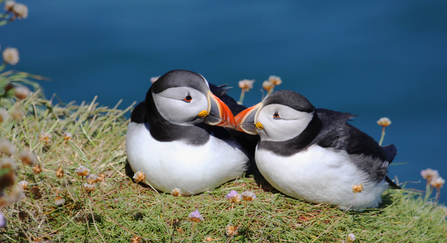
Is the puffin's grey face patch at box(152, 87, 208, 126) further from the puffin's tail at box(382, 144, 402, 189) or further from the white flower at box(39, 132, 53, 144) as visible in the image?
the puffin's tail at box(382, 144, 402, 189)

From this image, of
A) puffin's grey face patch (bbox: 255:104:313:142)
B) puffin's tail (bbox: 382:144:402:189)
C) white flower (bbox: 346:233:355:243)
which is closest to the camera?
white flower (bbox: 346:233:355:243)

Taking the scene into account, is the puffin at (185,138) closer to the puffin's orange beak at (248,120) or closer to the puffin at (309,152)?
the puffin's orange beak at (248,120)

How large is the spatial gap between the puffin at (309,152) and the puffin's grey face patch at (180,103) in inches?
9.9

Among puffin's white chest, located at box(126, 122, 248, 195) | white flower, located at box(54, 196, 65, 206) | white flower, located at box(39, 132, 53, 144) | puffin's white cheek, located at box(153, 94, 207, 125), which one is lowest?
white flower, located at box(54, 196, 65, 206)

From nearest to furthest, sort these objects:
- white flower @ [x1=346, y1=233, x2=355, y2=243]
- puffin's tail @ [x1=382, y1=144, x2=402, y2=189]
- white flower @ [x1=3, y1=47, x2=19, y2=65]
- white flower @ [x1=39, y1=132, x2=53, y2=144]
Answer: white flower @ [x1=3, y1=47, x2=19, y2=65]
white flower @ [x1=346, y1=233, x2=355, y2=243]
puffin's tail @ [x1=382, y1=144, x2=402, y2=189]
white flower @ [x1=39, y1=132, x2=53, y2=144]

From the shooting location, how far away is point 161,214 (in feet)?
7.13

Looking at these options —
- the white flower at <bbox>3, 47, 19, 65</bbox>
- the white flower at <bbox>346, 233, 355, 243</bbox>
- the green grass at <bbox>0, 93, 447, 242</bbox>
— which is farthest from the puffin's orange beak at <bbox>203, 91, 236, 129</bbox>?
the white flower at <bbox>3, 47, 19, 65</bbox>

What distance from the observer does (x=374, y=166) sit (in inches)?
86.5

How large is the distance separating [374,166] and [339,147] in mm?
280

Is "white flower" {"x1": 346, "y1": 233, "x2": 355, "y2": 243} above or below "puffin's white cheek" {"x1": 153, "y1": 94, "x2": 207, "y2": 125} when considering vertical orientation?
below

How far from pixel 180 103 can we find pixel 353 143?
0.99 meters

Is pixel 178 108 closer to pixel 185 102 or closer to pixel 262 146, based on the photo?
pixel 185 102

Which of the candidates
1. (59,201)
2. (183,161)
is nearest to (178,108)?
(183,161)

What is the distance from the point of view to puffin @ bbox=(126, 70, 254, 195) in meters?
2.09
